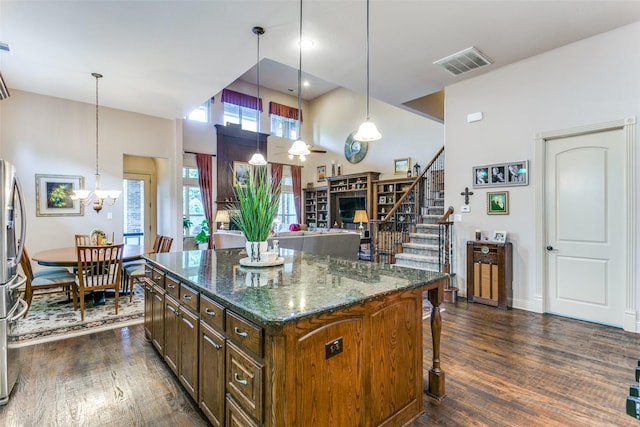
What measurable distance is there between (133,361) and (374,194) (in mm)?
7951

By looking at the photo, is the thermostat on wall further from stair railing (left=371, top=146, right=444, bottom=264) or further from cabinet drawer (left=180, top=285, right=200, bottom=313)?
cabinet drawer (left=180, top=285, right=200, bottom=313)

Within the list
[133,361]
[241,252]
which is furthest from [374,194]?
[133,361]

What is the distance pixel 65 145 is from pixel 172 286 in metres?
5.25

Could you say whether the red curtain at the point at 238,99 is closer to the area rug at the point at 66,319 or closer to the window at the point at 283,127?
the window at the point at 283,127

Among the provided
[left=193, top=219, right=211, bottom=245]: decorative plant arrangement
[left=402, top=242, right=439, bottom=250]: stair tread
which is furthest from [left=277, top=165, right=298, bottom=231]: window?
[left=402, top=242, right=439, bottom=250]: stair tread

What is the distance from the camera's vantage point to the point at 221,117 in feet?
32.6

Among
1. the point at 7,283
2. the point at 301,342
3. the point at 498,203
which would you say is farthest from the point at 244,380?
the point at 498,203

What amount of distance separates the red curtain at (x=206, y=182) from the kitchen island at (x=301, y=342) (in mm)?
7236

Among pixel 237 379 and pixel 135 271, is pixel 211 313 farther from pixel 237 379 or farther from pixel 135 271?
pixel 135 271

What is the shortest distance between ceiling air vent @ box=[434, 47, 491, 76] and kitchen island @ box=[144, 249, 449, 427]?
3241mm

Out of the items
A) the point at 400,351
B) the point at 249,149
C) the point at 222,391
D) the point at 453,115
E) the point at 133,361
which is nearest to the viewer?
the point at 222,391

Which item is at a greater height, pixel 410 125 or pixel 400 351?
pixel 410 125

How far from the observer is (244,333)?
1472 millimetres

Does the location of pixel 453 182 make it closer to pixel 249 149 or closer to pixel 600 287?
pixel 600 287
